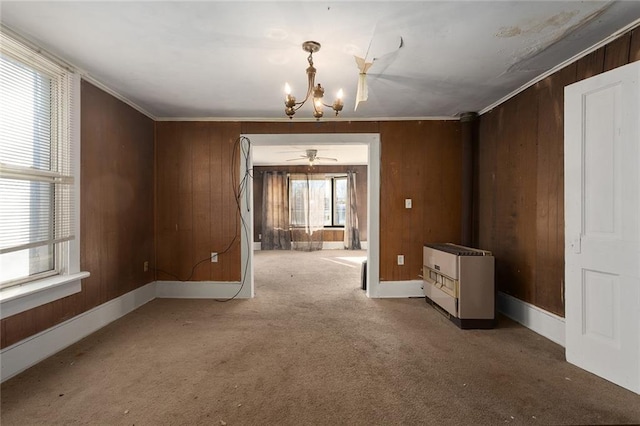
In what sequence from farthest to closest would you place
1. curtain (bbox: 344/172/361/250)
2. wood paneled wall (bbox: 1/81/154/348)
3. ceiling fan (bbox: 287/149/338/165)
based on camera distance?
curtain (bbox: 344/172/361/250) → ceiling fan (bbox: 287/149/338/165) → wood paneled wall (bbox: 1/81/154/348)

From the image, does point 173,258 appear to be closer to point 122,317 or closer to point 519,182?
point 122,317

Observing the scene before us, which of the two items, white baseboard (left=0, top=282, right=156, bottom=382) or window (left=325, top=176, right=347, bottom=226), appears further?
window (left=325, top=176, right=347, bottom=226)

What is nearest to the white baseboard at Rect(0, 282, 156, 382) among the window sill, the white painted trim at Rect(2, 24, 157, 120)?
the window sill

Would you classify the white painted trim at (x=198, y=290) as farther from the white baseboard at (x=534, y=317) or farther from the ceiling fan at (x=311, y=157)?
the ceiling fan at (x=311, y=157)

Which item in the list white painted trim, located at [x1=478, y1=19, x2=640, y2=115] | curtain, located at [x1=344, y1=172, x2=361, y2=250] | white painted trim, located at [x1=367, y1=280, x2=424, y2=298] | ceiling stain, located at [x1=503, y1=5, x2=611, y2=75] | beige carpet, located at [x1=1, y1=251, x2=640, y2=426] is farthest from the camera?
curtain, located at [x1=344, y1=172, x2=361, y2=250]

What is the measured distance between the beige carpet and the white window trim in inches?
18.4

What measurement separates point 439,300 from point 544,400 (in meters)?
1.55

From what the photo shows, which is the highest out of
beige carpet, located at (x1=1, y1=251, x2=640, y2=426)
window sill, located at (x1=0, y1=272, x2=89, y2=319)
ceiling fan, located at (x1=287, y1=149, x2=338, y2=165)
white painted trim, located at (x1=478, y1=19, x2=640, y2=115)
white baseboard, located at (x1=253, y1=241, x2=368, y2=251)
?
ceiling fan, located at (x1=287, y1=149, x2=338, y2=165)

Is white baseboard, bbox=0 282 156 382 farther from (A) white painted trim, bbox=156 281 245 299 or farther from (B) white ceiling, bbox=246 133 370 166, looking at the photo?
(B) white ceiling, bbox=246 133 370 166

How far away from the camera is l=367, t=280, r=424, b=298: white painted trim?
4087 millimetres

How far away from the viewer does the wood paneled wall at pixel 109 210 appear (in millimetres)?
2654

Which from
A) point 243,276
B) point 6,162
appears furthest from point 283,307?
point 6,162

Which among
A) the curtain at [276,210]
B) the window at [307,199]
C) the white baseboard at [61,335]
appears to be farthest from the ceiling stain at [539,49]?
the curtain at [276,210]

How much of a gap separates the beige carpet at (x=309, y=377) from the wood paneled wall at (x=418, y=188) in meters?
0.94
